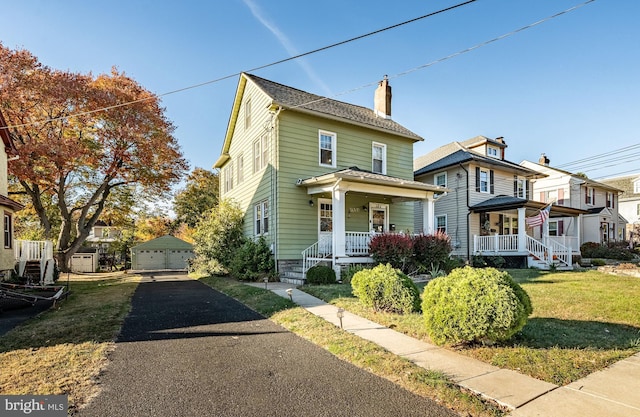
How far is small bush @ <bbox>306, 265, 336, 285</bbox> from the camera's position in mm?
11188

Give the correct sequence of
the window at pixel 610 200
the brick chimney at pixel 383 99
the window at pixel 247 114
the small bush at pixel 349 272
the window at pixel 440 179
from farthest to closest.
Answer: the window at pixel 610 200, the window at pixel 440 179, the brick chimney at pixel 383 99, the window at pixel 247 114, the small bush at pixel 349 272

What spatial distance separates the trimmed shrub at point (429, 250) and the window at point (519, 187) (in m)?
12.5

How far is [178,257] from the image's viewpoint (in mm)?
26172

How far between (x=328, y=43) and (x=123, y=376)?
760 centimetres

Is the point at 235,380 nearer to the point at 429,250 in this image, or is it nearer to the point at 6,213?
the point at 429,250

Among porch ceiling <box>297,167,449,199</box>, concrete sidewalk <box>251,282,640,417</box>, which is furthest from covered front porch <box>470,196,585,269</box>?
concrete sidewalk <box>251,282,640,417</box>

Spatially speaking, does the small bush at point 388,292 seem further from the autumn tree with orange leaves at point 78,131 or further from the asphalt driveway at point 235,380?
the autumn tree with orange leaves at point 78,131

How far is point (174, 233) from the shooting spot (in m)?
37.1

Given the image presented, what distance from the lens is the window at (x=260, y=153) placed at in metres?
15.2

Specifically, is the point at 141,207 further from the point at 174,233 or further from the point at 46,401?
the point at 46,401

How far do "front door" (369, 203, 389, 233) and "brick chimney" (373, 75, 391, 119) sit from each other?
17.1 feet

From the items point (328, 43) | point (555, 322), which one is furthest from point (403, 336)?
point (328, 43)

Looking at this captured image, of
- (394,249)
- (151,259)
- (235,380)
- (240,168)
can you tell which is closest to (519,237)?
(394,249)

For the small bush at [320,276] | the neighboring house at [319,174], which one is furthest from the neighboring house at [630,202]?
the small bush at [320,276]
